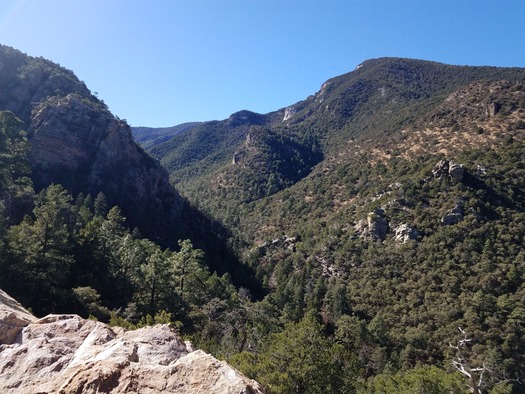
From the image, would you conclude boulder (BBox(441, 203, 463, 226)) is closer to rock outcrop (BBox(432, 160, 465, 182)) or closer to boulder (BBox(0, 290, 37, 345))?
rock outcrop (BBox(432, 160, 465, 182))

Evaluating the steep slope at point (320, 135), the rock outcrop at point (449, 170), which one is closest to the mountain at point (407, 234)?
the rock outcrop at point (449, 170)

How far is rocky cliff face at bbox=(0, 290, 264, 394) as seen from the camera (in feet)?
23.9

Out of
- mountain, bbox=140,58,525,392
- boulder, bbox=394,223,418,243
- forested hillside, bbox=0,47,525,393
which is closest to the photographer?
forested hillside, bbox=0,47,525,393

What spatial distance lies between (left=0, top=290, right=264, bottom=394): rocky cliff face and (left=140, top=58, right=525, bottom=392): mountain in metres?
10.3

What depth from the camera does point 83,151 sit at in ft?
289

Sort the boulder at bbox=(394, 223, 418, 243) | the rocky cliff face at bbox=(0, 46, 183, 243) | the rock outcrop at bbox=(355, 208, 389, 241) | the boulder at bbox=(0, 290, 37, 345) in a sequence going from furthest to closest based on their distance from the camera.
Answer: the rocky cliff face at bbox=(0, 46, 183, 243) → the rock outcrop at bbox=(355, 208, 389, 241) → the boulder at bbox=(394, 223, 418, 243) → the boulder at bbox=(0, 290, 37, 345)

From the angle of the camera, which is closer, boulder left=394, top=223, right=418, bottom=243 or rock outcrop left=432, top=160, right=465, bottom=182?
boulder left=394, top=223, right=418, bottom=243

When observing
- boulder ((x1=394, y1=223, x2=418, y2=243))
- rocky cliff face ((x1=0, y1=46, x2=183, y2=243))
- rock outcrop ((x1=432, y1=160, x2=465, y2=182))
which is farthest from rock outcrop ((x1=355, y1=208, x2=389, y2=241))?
rocky cliff face ((x1=0, y1=46, x2=183, y2=243))

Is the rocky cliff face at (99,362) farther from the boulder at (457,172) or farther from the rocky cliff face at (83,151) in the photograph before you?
the rocky cliff face at (83,151)

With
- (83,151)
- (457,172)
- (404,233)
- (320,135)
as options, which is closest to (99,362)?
(404,233)

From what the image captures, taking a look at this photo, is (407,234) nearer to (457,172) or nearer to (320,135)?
(457,172)

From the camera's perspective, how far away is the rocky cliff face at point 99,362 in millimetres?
7273

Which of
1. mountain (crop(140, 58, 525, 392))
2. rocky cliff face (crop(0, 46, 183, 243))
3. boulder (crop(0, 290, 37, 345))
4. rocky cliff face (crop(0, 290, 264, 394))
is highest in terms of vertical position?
rocky cliff face (crop(0, 46, 183, 243))

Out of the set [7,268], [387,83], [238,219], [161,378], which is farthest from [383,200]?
[387,83]
